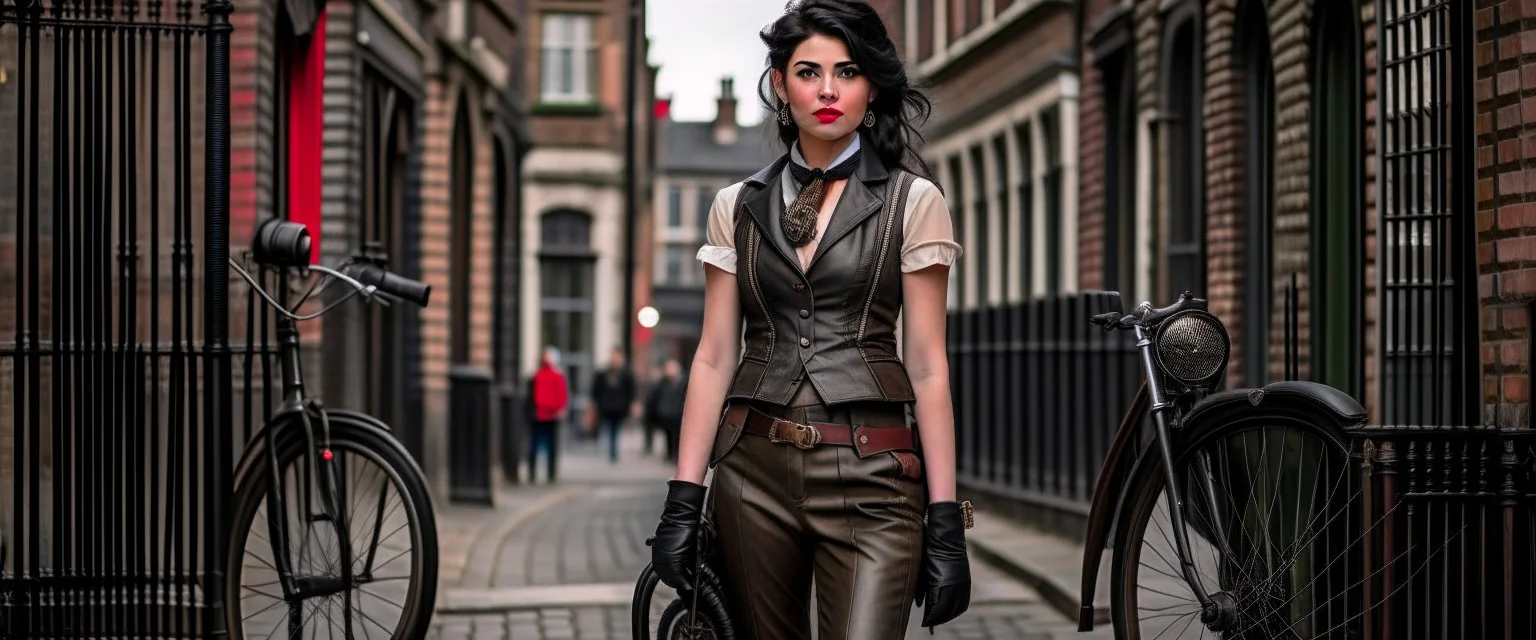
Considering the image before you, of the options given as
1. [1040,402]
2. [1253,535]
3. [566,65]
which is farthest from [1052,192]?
[566,65]

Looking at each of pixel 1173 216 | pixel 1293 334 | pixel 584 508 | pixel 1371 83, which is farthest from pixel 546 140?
pixel 1293 334

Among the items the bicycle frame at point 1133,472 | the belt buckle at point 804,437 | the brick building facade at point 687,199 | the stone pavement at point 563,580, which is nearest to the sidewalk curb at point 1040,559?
the stone pavement at point 563,580

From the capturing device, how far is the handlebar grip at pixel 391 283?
6.22 meters

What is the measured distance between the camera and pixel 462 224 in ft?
60.0

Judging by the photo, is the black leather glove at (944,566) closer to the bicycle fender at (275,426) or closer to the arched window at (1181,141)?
the bicycle fender at (275,426)

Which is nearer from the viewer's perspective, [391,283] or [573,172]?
[391,283]

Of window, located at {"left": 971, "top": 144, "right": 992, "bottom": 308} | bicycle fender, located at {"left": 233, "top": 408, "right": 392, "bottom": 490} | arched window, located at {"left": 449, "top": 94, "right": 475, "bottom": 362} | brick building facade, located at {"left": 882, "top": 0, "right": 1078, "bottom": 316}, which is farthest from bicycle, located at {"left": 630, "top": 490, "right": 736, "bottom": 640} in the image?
window, located at {"left": 971, "top": 144, "right": 992, "bottom": 308}

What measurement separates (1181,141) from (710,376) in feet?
33.7

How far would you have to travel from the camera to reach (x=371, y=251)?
23.8 ft

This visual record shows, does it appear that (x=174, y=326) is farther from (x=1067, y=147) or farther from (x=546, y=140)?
(x=546, y=140)

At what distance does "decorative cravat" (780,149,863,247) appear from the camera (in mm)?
4326

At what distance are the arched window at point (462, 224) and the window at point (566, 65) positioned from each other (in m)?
22.0

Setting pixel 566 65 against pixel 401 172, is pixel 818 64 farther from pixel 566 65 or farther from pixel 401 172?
pixel 566 65

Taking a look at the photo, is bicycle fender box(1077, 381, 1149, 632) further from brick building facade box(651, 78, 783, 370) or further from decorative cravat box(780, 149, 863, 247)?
brick building facade box(651, 78, 783, 370)
